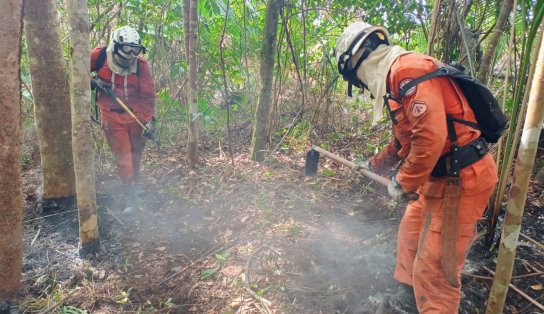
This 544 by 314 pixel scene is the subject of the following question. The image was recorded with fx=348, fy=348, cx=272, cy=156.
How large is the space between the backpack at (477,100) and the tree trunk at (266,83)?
3.21 m

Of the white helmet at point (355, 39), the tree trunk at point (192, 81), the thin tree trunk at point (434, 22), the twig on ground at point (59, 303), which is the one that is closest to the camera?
the white helmet at point (355, 39)

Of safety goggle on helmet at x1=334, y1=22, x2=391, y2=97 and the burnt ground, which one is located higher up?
safety goggle on helmet at x1=334, y1=22, x2=391, y2=97

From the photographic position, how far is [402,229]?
2846 millimetres

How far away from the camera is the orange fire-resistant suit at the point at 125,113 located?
492 cm

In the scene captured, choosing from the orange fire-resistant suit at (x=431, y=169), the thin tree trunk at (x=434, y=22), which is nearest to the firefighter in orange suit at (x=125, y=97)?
the thin tree trunk at (x=434, y=22)

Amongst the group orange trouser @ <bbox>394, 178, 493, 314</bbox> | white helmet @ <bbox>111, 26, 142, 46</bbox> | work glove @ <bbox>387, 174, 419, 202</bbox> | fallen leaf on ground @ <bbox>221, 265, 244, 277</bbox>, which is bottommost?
fallen leaf on ground @ <bbox>221, 265, 244, 277</bbox>

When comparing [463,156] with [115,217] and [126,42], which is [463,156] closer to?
[115,217]

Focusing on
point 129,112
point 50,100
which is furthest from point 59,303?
point 129,112

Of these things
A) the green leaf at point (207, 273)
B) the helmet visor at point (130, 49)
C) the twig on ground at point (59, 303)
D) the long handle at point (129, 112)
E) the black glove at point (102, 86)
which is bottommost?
the twig on ground at point (59, 303)

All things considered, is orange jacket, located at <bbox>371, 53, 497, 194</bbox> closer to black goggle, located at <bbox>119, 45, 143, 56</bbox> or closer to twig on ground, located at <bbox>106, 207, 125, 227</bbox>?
twig on ground, located at <bbox>106, 207, 125, 227</bbox>

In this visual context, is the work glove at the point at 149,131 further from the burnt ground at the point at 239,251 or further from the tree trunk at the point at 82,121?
the tree trunk at the point at 82,121

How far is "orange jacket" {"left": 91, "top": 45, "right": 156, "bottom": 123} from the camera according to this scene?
4.86m

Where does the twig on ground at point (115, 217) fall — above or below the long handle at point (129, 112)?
below

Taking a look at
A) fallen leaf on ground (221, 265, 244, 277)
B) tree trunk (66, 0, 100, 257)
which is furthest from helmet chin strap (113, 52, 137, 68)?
fallen leaf on ground (221, 265, 244, 277)
